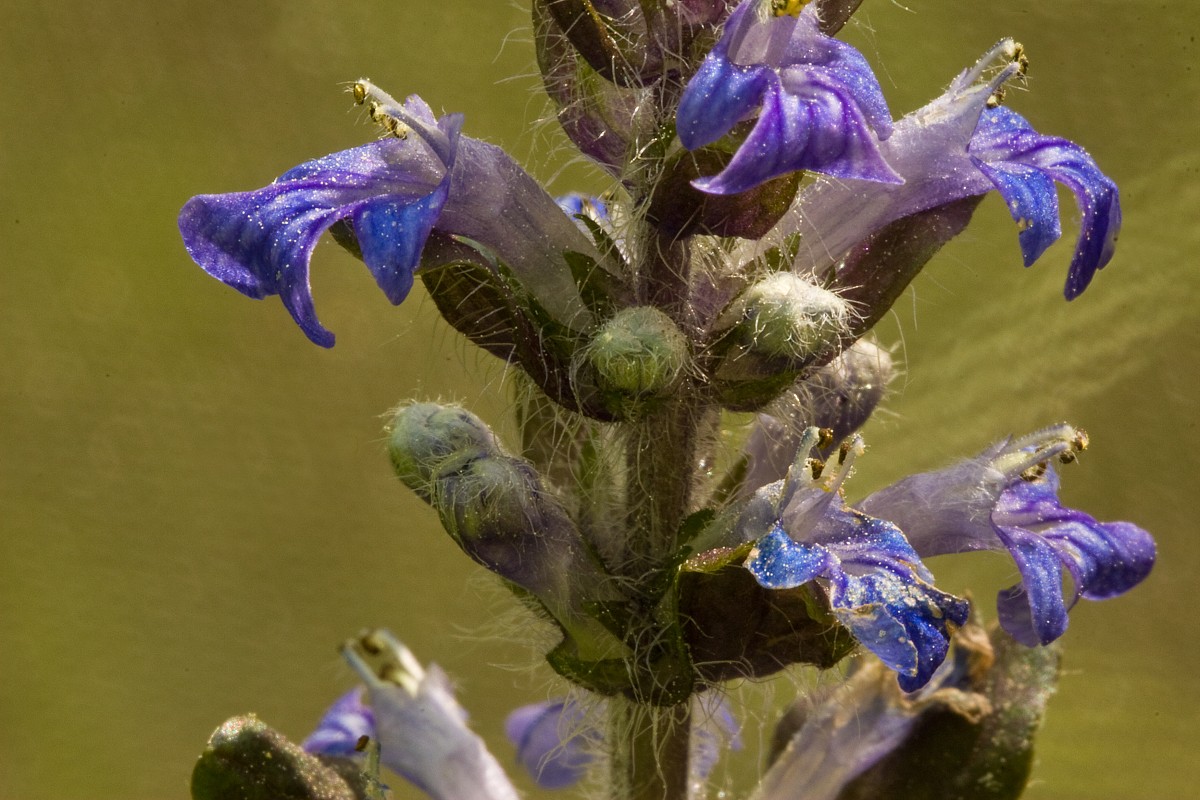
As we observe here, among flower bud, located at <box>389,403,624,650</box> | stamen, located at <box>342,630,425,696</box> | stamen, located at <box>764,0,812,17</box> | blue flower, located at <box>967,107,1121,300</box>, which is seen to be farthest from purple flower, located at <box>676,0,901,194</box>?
stamen, located at <box>342,630,425,696</box>

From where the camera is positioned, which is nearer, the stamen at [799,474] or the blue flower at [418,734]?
the stamen at [799,474]

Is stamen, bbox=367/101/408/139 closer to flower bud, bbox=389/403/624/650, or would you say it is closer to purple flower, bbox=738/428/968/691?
flower bud, bbox=389/403/624/650

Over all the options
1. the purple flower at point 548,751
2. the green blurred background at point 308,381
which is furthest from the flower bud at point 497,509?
the green blurred background at point 308,381

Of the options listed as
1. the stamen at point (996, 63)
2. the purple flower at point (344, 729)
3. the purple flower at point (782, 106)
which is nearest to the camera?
the purple flower at point (782, 106)

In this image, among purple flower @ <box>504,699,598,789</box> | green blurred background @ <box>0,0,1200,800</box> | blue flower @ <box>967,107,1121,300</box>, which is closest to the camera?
blue flower @ <box>967,107,1121,300</box>

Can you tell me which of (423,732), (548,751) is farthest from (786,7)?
(548,751)

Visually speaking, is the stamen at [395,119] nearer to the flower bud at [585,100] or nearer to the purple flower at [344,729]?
the flower bud at [585,100]

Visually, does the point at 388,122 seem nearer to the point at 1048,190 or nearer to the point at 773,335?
the point at 773,335
